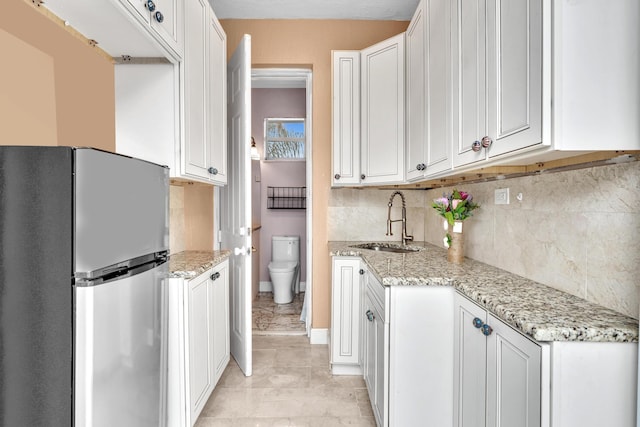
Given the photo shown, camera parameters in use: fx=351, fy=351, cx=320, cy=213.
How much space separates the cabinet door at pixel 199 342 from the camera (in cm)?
170

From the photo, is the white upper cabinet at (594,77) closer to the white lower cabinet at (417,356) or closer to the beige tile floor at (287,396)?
the white lower cabinet at (417,356)

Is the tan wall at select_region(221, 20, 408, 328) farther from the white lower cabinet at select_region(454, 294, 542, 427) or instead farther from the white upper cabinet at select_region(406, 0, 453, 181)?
the white lower cabinet at select_region(454, 294, 542, 427)

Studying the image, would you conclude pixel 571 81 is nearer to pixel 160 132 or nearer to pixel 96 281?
pixel 96 281

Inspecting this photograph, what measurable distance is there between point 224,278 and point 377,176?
126 centimetres

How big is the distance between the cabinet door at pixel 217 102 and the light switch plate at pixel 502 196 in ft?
5.18

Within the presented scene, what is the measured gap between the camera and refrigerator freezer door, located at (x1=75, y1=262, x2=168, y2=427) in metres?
0.96

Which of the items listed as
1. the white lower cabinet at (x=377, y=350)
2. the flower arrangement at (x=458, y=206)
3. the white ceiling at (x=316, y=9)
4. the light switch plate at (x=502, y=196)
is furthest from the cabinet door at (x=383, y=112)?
the white lower cabinet at (x=377, y=350)

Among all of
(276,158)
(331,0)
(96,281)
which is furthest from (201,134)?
(276,158)

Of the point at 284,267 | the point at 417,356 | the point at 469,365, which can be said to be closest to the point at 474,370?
the point at 469,365

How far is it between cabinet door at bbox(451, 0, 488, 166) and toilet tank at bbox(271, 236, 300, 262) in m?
3.15

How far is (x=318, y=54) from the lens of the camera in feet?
9.59

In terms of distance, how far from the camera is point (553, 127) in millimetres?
905

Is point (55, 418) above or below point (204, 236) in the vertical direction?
below

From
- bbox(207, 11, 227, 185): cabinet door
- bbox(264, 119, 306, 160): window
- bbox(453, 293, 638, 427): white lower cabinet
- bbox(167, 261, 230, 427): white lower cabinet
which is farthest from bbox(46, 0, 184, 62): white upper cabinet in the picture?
bbox(264, 119, 306, 160): window
